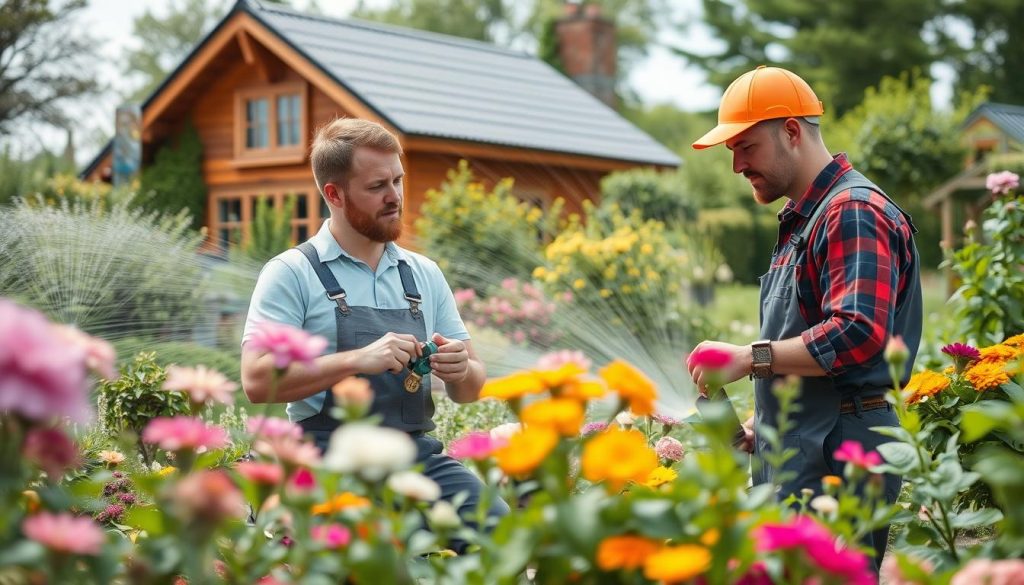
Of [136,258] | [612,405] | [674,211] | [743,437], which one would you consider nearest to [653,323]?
[136,258]

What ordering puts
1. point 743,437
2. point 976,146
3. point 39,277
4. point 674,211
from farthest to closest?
point 976,146 → point 674,211 → point 39,277 → point 743,437

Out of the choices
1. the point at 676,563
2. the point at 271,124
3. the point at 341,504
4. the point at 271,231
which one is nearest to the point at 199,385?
the point at 341,504

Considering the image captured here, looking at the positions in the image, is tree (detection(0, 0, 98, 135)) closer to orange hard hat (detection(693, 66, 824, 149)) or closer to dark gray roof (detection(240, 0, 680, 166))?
dark gray roof (detection(240, 0, 680, 166))

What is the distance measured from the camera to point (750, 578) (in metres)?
1.38

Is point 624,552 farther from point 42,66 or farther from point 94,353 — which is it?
point 42,66

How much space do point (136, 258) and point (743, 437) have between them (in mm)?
4321

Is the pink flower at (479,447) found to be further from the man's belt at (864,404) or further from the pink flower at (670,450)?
the pink flower at (670,450)

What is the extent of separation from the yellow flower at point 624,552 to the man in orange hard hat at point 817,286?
1204 millimetres

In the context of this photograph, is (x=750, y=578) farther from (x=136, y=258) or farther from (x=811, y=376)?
(x=136, y=258)

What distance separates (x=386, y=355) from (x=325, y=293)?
448mm

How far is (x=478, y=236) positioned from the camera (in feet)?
33.8

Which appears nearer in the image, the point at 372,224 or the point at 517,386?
the point at 517,386

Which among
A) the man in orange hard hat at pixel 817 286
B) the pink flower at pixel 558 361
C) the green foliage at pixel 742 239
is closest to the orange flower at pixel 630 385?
the pink flower at pixel 558 361

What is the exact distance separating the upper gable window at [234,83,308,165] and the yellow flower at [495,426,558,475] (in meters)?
13.5
